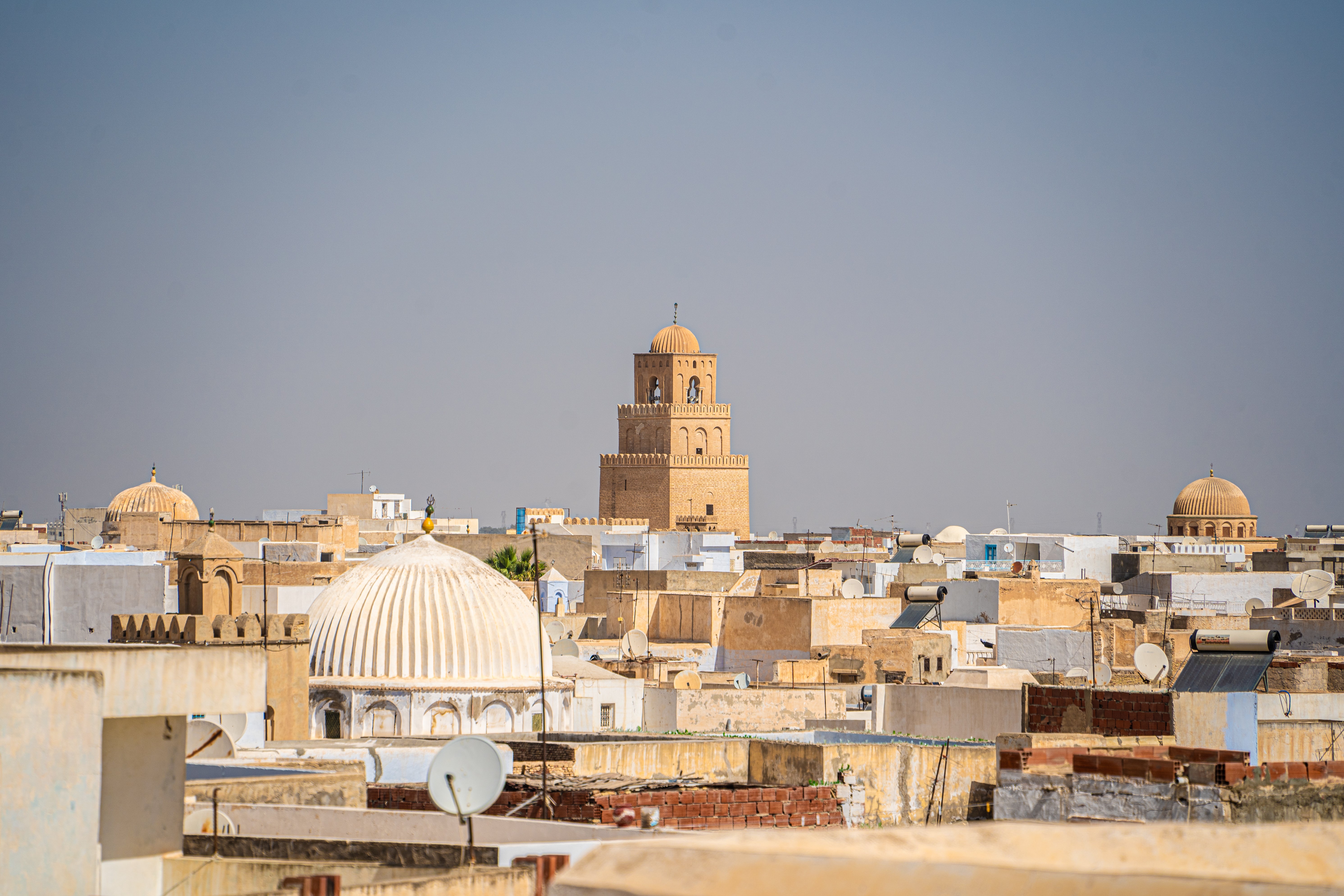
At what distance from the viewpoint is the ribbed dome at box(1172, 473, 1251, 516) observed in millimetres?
70562

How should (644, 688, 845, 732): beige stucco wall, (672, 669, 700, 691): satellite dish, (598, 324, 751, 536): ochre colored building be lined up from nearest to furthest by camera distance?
(644, 688, 845, 732): beige stucco wall → (672, 669, 700, 691): satellite dish → (598, 324, 751, 536): ochre colored building

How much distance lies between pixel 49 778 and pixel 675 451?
78.2 m

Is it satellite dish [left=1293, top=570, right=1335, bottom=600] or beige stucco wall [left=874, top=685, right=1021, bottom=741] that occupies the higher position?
satellite dish [left=1293, top=570, right=1335, bottom=600]

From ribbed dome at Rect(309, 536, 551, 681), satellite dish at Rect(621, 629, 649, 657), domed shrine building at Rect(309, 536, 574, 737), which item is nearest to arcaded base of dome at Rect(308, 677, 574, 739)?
domed shrine building at Rect(309, 536, 574, 737)

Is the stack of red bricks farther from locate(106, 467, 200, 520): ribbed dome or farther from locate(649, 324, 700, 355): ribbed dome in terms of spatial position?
locate(649, 324, 700, 355): ribbed dome

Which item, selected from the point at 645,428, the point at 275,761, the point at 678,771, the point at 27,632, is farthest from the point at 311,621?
the point at 645,428

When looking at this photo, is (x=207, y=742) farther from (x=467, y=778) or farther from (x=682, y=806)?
(x=682, y=806)

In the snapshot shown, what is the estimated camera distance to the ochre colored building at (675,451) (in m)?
83.4

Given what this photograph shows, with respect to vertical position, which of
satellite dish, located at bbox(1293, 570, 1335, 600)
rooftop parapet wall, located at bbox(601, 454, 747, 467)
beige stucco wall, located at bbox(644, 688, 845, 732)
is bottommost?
beige stucco wall, located at bbox(644, 688, 845, 732)

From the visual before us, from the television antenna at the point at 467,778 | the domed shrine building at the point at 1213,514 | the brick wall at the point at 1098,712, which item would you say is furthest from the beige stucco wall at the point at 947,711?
the domed shrine building at the point at 1213,514

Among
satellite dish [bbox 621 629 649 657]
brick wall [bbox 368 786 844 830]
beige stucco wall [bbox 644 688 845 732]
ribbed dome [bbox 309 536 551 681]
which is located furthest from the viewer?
satellite dish [bbox 621 629 649 657]

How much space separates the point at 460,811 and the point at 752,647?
86.3 feet

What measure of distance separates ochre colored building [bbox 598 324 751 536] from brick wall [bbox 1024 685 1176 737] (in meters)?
66.2

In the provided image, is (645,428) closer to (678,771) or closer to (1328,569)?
(1328,569)
